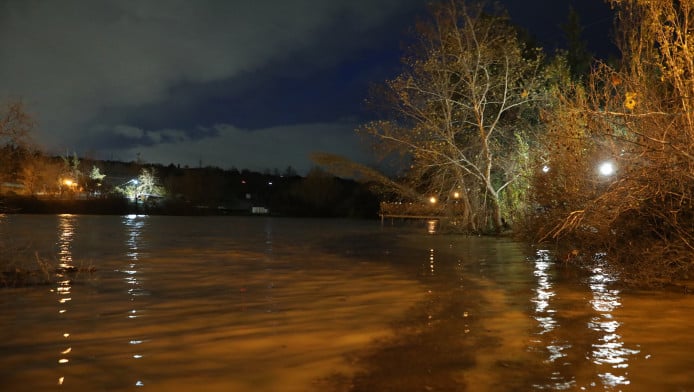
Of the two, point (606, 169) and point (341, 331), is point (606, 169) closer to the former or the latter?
point (606, 169)

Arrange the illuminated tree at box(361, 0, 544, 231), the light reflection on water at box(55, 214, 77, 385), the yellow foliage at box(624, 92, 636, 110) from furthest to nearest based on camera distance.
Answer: the illuminated tree at box(361, 0, 544, 231)
the yellow foliage at box(624, 92, 636, 110)
the light reflection on water at box(55, 214, 77, 385)

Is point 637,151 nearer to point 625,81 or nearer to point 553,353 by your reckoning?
point 625,81

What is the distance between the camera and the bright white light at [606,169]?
523 inches

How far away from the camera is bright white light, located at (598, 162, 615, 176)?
1328 cm

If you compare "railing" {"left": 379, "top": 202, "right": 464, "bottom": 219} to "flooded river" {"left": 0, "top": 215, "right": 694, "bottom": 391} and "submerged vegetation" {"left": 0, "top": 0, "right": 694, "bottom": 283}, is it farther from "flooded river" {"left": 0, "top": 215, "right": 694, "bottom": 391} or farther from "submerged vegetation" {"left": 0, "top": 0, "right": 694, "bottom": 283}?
"flooded river" {"left": 0, "top": 215, "right": 694, "bottom": 391}

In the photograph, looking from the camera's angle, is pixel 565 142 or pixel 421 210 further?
pixel 421 210

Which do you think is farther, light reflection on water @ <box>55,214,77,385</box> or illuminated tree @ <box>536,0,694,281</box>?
illuminated tree @ <box>536,0,694,281</box>

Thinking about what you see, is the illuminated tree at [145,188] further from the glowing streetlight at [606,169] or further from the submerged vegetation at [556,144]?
the glowing streetlight at [606,169]

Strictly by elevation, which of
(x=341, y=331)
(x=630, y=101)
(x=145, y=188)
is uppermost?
(x=145, y=188)

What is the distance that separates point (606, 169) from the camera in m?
13.9

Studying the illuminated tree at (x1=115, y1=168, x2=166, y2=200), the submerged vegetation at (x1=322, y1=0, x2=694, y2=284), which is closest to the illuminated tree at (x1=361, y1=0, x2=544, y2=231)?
the submerged vegetation at (x1=322, y1=0, x2=694, y2=284)

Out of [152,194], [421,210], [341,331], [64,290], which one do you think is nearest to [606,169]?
[341,331]

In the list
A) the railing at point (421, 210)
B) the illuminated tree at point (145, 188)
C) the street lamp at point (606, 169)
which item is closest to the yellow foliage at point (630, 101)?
the street lamp at point (606, 169)

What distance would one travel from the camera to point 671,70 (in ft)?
36.4
